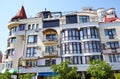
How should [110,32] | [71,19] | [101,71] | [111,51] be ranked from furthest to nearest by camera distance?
[71,19] < [110,32] < [111,51] < [101,71]

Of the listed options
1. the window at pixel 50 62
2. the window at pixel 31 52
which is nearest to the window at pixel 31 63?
the window at pixel 31 52

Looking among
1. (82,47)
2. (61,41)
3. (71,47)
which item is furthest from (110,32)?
(61,41)

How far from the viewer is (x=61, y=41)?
4050 cm

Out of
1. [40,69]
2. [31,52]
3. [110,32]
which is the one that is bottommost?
[40,69]

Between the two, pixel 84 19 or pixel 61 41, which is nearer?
pixel 61 41

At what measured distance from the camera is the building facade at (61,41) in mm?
37094

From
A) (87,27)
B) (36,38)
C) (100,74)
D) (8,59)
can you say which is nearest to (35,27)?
(36,38)

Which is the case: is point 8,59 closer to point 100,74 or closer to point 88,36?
point 88,36

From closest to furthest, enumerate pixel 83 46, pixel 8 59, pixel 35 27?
pixel 83 46
pixel 8 59
pixel 35 27

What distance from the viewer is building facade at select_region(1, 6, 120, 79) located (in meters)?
37.1

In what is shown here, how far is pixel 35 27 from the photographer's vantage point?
146 ft

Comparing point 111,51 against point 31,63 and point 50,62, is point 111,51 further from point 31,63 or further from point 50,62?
point 31,63

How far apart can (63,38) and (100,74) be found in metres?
15.7

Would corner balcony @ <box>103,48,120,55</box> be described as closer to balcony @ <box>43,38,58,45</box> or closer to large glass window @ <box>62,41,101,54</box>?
large glass window @ <box>62,41,101,54</box>
